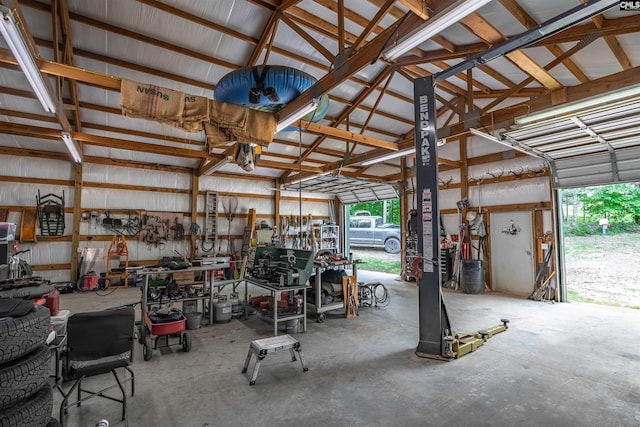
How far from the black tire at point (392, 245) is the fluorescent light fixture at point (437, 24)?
1120 cm

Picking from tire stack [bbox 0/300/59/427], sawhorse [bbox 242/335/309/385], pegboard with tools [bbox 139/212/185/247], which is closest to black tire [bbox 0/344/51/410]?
tire stack [bbox 0/300/59/427]

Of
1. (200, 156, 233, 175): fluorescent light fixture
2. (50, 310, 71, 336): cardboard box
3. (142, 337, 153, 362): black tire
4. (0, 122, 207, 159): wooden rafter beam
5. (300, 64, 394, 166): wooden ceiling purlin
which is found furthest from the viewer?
(200, 156, 233, 175): fluorescent light fixture

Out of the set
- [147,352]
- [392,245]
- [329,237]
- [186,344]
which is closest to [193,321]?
[186,344]

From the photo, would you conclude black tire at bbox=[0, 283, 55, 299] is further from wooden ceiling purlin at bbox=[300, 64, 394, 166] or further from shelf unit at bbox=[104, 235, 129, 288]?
wooden ceiling purlin at bbox=[300, 64, 394, 166]

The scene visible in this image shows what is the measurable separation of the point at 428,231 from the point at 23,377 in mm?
3825

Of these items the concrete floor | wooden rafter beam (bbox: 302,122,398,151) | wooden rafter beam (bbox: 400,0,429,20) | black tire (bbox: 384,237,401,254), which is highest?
wooden rafter beam (bbox: 400,0,429,20)

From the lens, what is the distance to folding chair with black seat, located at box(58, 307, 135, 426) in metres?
2.45

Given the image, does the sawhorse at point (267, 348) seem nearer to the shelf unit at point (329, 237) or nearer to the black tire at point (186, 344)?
the black tire at point (186, 344)

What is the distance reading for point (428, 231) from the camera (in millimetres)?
3877

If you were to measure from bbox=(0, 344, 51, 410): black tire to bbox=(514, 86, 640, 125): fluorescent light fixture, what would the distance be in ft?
19.9

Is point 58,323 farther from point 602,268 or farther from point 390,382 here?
point 602,268

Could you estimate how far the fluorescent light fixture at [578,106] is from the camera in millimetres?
3789

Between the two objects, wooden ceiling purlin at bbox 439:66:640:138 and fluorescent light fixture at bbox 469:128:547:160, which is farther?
fluorescent light fixture at bbox 469:128:547:160

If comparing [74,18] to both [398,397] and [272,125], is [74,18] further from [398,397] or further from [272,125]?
[398,397]
